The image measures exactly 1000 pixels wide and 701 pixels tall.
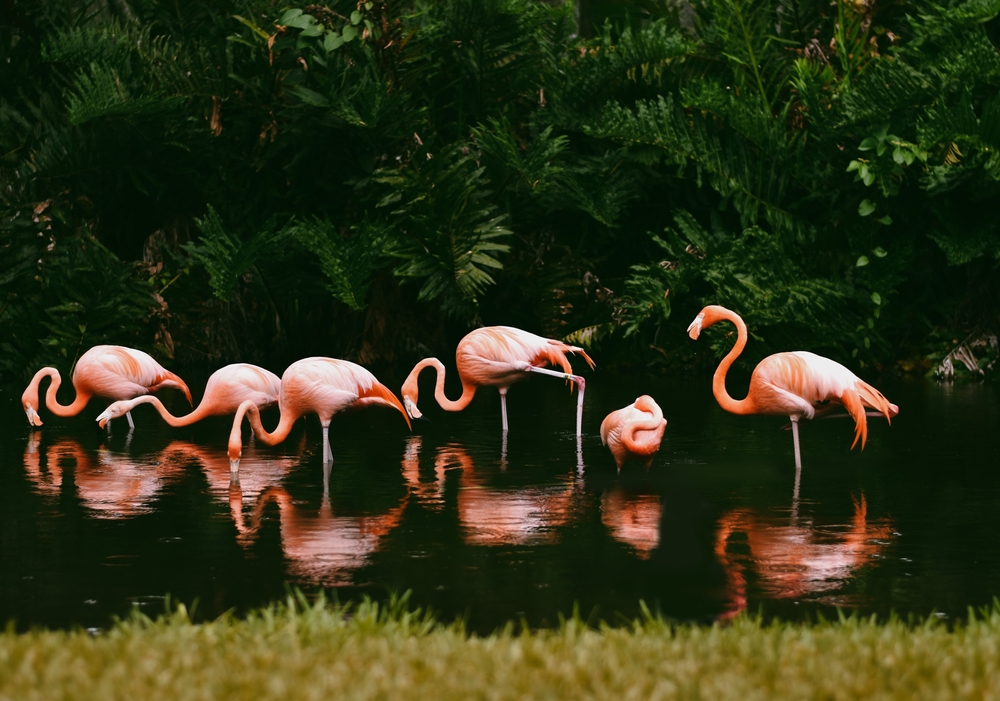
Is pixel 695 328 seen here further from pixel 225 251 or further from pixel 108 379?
pixel 225 251

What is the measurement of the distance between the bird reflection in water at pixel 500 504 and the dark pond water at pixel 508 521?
0.08ft

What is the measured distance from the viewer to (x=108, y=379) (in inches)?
394

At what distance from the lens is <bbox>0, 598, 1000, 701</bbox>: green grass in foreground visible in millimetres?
3111

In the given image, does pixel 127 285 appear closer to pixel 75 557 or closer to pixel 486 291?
pixel 486 291

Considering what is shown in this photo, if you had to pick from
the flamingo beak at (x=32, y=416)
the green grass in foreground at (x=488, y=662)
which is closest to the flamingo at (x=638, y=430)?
the green grass in foreground at (x=488, y=662)

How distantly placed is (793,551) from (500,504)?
175 centimetres

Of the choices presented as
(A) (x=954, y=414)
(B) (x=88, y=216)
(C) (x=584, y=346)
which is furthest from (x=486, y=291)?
(A) (x=954, y=414)

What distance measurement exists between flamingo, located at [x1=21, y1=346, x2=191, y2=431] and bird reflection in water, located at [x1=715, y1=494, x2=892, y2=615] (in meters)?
5.46

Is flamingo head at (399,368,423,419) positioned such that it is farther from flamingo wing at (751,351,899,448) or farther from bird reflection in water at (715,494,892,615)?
bird reflection in water at (715,494,892,615)

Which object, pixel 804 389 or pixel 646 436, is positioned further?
pixel 804 389

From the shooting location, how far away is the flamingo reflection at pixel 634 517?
18.6ft

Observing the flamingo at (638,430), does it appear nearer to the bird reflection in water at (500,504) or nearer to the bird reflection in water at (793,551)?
the bird reflection in water at (500,504)

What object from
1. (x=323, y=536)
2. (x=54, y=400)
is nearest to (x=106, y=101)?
(x=54, y=400)

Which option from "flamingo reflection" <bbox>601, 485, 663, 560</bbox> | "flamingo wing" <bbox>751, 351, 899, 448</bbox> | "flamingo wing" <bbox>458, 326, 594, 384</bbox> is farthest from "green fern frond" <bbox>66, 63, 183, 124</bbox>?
"flamingo reflection" <bbox>601, 485, 663, 560</bbox>
